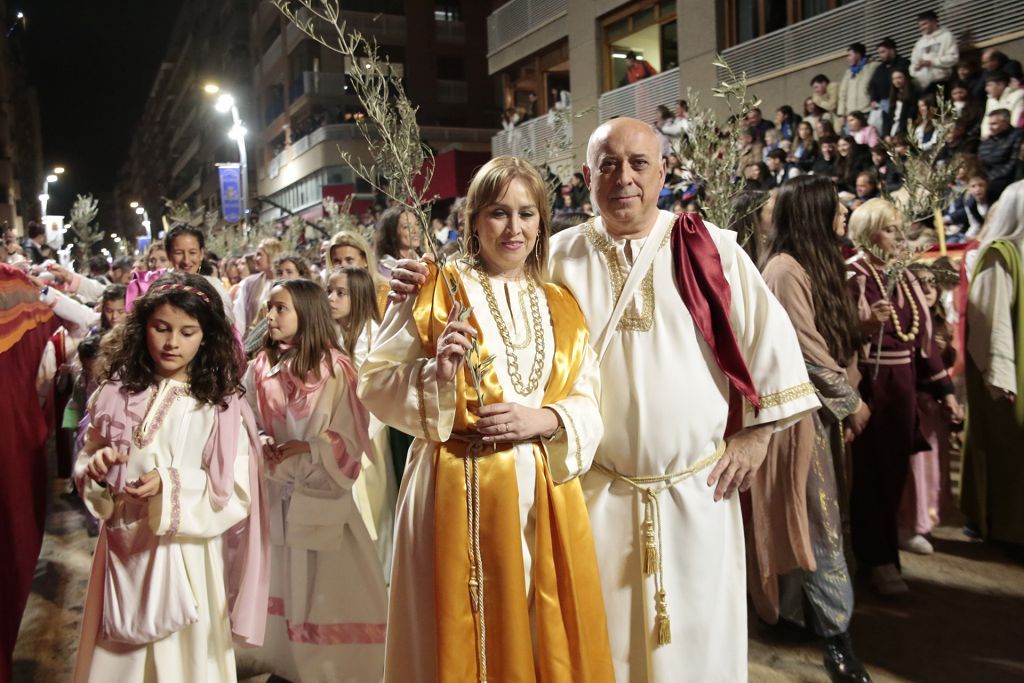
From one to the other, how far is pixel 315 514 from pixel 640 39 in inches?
638

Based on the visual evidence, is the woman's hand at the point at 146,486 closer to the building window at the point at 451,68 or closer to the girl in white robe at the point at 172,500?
the girl in white robe at the point at 172,500

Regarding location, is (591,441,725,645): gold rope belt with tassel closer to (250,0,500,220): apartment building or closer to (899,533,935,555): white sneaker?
(899,533,935,555): white sneaker

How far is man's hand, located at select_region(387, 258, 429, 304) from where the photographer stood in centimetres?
228

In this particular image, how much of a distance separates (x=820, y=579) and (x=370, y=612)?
1939mm

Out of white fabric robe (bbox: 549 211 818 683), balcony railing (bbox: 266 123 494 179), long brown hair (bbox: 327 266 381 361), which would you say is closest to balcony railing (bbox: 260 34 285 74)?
balcony railing (bbox: 266 123 494 179)

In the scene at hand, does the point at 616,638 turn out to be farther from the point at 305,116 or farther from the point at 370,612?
the point at 305,116

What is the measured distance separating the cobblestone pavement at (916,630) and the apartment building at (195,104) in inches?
1500

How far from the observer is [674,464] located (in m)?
2.45

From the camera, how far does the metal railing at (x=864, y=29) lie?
1007 cm

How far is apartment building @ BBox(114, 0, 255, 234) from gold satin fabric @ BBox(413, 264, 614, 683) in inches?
1586

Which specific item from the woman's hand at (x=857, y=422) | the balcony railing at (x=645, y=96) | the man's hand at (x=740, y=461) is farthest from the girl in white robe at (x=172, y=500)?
the balcony railing at (x=645, y=96)

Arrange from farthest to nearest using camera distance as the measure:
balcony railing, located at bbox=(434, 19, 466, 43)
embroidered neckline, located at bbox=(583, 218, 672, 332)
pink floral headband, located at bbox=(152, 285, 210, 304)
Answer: balcony railing, located at bbox=(434, 19, 466, 43)
pink floral headband, located at bbox=(152, 285, 210, 304)
embroidered neckline, located at bbox=(583, 218, 672, 332)

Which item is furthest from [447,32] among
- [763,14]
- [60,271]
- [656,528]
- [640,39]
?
[656,528]

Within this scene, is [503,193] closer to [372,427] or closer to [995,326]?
[372,427]
